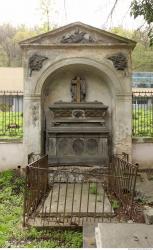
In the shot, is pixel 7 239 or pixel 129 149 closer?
pixel 7 239

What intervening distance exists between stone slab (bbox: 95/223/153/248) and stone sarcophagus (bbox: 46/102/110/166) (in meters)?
5.58

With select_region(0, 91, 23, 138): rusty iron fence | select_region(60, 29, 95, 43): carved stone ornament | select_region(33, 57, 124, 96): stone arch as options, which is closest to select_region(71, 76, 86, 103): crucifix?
select_region(33, 57, 124, 96): stone arch

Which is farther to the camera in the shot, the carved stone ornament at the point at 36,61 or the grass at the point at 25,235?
the carved stone ornament at the point at 36,61

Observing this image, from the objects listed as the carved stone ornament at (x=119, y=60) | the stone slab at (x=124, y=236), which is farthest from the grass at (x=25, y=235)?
the carved stone ornament at (x=119, y=60)

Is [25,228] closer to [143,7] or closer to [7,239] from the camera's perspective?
[7,239]

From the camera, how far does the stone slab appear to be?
4.42 metres

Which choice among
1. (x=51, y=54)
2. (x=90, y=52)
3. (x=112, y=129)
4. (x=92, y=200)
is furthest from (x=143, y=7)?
(x=92, y=200)

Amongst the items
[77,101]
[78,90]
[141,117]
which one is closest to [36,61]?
[78,90]

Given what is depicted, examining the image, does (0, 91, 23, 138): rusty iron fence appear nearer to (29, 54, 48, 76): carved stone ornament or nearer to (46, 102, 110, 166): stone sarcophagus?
(29, 54, 48, 76): carved stone ornament

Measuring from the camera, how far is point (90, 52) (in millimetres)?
10461

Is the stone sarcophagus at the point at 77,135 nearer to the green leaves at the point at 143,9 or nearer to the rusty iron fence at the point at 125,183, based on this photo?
the rusty iron fence at the point at 125,183

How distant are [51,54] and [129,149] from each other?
3.64 m

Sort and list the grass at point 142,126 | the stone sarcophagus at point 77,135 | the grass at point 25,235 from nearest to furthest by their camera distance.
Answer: the grass at point 25,235
the stone sarcophagus at point 77,135
the grass at point 142,126

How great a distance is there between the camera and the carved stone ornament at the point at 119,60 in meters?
10.4
